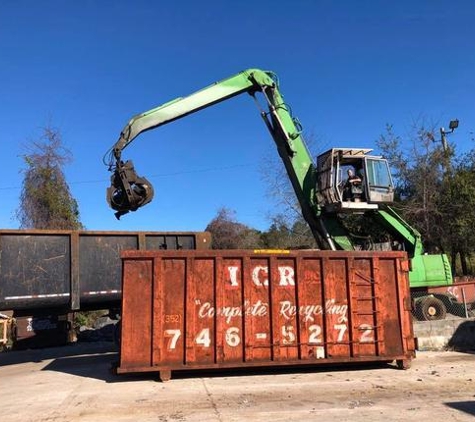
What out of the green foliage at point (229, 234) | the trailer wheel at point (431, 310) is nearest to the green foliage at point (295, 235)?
the green foliage at point (229, 234)

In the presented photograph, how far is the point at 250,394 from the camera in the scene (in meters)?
8.55

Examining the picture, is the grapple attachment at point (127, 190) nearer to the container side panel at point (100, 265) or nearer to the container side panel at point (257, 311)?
the container side panel at point (100, 265)

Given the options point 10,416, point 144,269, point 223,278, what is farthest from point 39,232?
point 10,416

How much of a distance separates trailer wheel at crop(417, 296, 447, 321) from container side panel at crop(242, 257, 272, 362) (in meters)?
6.67

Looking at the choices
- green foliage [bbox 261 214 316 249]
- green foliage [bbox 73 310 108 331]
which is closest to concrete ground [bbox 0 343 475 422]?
green foliage [bbox 73 310 108 331]

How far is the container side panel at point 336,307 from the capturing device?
34.7 feet

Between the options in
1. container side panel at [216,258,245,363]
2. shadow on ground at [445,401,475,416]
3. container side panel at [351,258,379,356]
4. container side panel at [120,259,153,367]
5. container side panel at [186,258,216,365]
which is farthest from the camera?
container side panel at [351,258,379,356]

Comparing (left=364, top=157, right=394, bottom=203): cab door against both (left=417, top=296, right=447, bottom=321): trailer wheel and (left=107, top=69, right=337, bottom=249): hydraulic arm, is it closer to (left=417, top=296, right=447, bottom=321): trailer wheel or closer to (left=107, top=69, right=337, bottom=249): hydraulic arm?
(left=107, top=69, right=337, bottom=249): hydraulic arm

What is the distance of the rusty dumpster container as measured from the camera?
32.6 feet

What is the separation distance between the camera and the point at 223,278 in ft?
33.8

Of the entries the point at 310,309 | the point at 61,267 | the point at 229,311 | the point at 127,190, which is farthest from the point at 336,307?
the point at 61,267

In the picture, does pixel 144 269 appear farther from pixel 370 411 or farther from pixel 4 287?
pixel 370 411

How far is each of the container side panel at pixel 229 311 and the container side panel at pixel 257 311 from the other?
10 centimetres

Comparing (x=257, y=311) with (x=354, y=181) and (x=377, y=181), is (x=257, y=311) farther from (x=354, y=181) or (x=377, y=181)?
(x=377, y=181)
